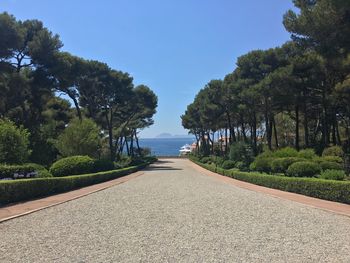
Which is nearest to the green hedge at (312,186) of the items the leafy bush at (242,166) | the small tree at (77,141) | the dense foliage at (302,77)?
the dense foliage at (302,77)

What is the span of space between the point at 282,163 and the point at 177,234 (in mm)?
14681

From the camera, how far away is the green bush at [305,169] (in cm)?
1886

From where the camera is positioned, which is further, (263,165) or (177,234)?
(263,165)

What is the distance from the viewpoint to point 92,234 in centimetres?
848

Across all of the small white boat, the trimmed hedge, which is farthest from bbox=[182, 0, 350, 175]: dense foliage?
the small white boat

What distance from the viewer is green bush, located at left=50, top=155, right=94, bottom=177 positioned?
→ 75.5 feet

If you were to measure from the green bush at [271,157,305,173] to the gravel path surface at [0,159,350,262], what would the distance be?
8.75 metres

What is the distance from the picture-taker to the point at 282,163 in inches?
872

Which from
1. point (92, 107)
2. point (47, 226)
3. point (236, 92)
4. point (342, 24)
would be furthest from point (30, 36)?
point (47, 226)

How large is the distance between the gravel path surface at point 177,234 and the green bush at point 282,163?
875cm

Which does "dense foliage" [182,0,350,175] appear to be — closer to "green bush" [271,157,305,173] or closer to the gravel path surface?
"green bush" [271,157,305,173]

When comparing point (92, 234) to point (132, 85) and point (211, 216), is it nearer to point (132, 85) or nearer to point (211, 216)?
point (211, 216)

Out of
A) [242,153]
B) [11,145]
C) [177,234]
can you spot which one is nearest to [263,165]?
[242,153]

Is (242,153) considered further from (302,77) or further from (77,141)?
(77,141)
